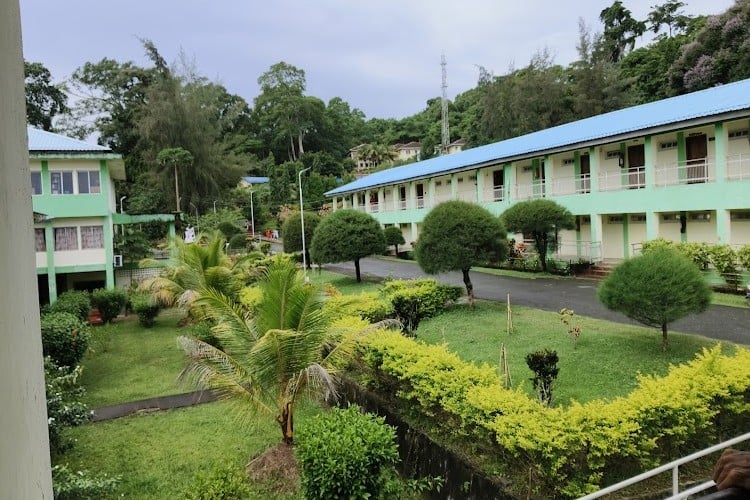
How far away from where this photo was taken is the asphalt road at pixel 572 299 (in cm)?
1025

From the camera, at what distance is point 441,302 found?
13.4 metres

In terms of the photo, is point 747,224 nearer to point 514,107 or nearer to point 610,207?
point 610,207

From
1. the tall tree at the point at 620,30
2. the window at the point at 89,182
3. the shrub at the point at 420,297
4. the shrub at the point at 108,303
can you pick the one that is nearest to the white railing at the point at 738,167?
the shrub at the point at 420,297

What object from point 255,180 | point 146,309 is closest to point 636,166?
point 146,309

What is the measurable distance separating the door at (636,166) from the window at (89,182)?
20.0m

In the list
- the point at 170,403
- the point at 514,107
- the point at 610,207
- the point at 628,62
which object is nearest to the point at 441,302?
the point at 170,403

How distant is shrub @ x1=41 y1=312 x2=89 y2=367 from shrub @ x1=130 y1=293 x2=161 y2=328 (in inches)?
205

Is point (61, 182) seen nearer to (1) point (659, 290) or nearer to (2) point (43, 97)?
(1) point (659, 290)

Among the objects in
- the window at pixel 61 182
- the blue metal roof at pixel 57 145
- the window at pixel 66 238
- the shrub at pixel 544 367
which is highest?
the blue metal roof at pixel 57 145

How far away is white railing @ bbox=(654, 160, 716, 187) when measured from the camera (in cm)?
1744

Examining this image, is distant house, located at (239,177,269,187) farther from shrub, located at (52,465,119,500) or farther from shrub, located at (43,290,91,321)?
shrub, located at (52,465,119,500)

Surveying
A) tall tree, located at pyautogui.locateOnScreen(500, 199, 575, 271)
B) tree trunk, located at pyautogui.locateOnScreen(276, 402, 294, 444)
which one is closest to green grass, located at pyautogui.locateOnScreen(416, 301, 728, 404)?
tree trunk, located at pyautogui.locateOnScreen(276, 402, 294, 444)

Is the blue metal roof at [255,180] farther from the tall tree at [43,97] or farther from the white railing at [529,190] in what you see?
the white railing at [529,190]

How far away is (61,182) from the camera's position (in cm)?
1928
